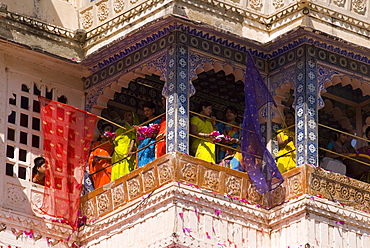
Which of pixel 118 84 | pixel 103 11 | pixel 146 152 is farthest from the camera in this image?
pixel 103 11

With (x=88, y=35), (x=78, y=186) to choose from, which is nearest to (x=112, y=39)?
(x=88, y=35)

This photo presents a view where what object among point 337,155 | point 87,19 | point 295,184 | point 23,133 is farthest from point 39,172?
point 337,155

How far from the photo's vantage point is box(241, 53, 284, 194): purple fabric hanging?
86.5ft

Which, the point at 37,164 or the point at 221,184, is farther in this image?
the point at 37,164

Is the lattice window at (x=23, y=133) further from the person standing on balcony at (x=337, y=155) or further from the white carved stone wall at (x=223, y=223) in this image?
the person standing on balcony at (x=337, y=155)

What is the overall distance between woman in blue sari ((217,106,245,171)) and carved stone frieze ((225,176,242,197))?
341 mm

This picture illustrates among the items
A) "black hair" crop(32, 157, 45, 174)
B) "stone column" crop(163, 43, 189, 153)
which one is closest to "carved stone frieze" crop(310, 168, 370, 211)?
"stone column" crop(163, 43, 189, 153)

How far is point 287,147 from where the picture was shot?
26.9 metres

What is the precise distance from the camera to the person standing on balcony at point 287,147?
2673 cm

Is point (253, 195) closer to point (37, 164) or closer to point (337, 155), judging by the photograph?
point (337, 155)

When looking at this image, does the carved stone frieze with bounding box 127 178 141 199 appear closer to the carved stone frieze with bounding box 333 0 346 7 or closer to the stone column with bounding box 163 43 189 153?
the stone column with bounding box 163 43 189 153

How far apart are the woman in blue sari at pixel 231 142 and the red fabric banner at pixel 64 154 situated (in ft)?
6.90

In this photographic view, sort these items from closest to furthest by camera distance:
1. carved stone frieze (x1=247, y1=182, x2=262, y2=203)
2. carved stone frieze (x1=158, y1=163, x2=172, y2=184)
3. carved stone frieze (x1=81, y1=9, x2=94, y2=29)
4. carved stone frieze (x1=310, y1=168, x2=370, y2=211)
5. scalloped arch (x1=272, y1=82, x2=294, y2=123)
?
carved stone frieze (x1=158, y1=163, x2=172, y2=184), carved stone frieze (x1=310, y1=168, x2=370, y2=211), carved stone frieze (x1=247, y1=182, x2=262, y2=203), scalloped arch (x1=272, y1=82, x2=294, y2=123), carved stone frieze (x1=81, y1=9, x2=94, y2=29)

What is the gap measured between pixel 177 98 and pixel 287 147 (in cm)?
198
